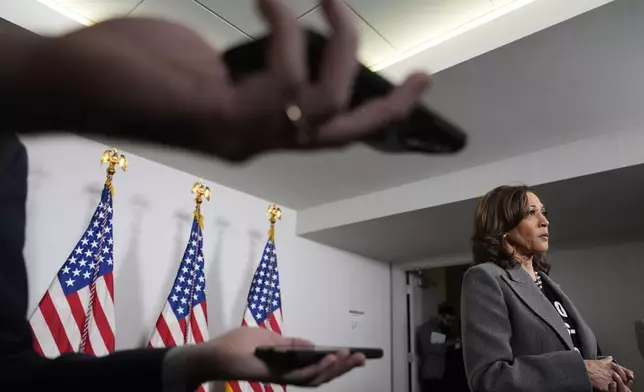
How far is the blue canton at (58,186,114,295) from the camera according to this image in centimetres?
200

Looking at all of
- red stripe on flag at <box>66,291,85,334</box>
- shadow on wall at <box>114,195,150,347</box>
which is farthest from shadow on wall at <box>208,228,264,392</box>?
red stripe on flag at <box>66,291,85,334</box>

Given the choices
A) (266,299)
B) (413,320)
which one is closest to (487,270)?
(266,299)

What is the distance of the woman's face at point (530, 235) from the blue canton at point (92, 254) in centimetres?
160

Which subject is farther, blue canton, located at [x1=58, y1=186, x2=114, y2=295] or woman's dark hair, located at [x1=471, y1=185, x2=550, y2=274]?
blue canton, located at [x1=58, y1=186, x2=114, y2=295]

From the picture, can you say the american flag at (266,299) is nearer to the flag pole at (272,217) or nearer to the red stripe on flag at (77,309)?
the flag pole at (272,217)

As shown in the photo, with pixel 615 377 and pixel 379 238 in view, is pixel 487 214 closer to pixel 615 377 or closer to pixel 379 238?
pixel 615 377

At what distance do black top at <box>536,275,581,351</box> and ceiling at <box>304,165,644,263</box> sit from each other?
1.26 m

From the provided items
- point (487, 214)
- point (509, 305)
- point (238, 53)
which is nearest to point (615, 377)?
point (509, 305)

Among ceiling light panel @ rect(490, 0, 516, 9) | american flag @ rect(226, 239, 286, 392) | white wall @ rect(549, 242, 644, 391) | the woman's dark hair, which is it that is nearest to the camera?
the woman's dark hair

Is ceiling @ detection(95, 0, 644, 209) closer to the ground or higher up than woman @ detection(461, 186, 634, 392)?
higher up

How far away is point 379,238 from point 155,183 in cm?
153

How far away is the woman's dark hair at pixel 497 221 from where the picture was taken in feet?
4.21

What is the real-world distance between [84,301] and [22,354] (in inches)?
66.4

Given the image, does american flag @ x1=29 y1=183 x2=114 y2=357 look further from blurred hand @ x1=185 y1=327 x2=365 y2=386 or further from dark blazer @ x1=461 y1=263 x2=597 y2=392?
blurred hand @ x1=185 y1=327 x2=365 y2=386
